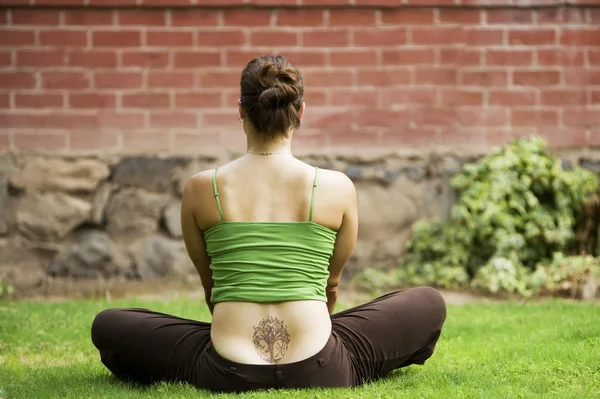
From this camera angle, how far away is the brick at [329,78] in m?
7.23

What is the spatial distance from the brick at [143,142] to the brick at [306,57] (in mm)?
1186

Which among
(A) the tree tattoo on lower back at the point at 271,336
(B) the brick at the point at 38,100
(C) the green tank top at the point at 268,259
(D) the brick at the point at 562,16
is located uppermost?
(D) the brick at the point at 562,16

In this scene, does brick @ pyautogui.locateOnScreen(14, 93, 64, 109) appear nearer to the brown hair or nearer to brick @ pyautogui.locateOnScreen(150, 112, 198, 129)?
brick @ pyautogui.locateOnScreen(150, 112, 198, 129)

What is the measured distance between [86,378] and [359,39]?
Result: 396cm

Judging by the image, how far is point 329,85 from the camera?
7238 mm

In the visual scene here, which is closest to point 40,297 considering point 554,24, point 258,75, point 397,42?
point 397,42

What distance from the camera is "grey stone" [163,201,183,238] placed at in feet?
23.3

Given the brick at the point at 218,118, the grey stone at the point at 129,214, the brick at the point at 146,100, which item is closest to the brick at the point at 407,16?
the brick at the point at 218,118

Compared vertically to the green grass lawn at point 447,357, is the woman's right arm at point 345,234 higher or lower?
higher

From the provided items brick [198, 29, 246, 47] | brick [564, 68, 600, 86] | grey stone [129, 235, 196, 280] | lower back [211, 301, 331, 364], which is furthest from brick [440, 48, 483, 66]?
lower back [211, 301, 331, 364]

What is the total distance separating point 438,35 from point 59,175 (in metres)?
3.18

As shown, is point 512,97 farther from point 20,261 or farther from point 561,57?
point 20,261

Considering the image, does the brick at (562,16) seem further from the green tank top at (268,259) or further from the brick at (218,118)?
the green tank top at (268,259)

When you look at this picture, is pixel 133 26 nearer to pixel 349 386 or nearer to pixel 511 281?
pixel 511 281
